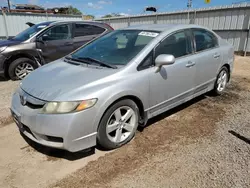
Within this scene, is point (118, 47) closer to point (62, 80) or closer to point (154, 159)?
point (62, 80)

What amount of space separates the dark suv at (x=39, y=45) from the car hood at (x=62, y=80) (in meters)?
3.32

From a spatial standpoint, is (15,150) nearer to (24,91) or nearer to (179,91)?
(24,91)

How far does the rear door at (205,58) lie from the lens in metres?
3.93

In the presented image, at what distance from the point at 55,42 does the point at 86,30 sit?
1.19 m

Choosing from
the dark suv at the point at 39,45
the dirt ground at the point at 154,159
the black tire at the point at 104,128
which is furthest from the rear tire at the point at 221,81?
the dark suv at the point at 39,45

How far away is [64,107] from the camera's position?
2.41 m

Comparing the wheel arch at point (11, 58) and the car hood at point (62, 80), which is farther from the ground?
the car hood at point (62, 80)

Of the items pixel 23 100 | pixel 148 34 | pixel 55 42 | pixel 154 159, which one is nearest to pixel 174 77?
pixel 148 34

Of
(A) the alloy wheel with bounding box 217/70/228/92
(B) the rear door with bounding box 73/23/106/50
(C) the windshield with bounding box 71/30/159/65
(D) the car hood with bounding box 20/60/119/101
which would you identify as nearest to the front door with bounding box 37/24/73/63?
(B) the rear door with bounding box 73/23/106/50

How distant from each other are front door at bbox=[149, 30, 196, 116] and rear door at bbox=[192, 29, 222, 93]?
0.20 m

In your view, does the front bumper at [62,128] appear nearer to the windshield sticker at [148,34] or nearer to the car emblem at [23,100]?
the car emblem at [23,100]

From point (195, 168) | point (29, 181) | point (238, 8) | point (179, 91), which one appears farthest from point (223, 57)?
point (238, 8)

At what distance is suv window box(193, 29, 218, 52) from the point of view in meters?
3.99

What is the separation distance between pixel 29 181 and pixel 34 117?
27.6 inches
